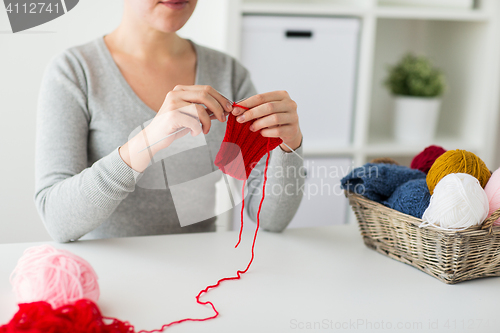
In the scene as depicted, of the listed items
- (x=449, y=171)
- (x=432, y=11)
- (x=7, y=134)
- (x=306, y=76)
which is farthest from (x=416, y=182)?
(x=7, y=134)

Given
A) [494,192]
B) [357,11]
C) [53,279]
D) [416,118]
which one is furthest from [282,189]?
[416,118]

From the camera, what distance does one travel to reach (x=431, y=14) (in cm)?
161

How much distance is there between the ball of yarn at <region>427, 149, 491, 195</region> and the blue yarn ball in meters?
0.02

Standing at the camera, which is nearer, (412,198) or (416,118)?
(412,198)

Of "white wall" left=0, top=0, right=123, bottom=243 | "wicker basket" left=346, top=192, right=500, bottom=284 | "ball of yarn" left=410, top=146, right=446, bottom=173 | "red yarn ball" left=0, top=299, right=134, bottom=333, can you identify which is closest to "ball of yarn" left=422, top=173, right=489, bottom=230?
"wicker basket" left=346, top=192, right=500, bottom=284

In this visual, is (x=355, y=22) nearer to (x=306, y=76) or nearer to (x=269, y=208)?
(x=306, y=76)

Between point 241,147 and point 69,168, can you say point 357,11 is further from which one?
point 69,168

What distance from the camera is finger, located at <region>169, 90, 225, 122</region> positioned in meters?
0.73

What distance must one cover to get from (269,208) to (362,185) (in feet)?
0.63

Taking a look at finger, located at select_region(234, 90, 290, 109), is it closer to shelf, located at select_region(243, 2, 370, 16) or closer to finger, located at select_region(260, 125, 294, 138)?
finger, located at select_region(260, 125, 294, 138)

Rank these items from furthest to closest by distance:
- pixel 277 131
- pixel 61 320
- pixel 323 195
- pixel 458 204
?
pixel 323 195 < pixel 277 131 < pixel 458 204 < pixel 61 320

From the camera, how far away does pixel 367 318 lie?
63 cm

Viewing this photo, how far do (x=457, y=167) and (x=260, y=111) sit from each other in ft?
1.10

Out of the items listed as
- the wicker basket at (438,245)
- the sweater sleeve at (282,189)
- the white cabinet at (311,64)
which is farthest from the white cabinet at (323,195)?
the wicker basket at (438,245)
